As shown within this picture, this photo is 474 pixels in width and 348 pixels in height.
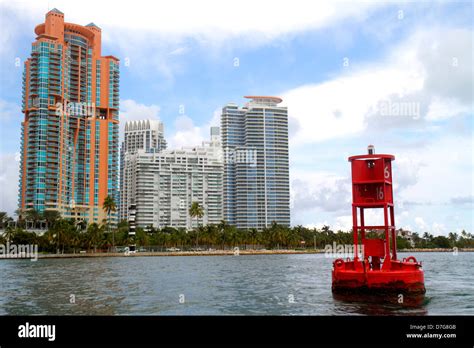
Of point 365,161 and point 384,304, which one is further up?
point 365,161

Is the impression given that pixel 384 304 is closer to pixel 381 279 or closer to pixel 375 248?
pixel 381 279

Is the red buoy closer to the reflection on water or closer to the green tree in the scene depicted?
the reflection on water

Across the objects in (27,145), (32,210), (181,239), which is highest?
(27,145)

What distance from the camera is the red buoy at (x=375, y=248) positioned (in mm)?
32031

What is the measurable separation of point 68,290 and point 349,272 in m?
26.5

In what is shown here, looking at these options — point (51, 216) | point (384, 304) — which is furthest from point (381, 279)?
point (51, 216)

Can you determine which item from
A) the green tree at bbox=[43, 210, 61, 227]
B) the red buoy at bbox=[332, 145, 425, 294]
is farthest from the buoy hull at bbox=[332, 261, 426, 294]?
the green tree at bbox=[43, 210, 61, 227]

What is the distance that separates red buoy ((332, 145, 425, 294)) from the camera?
105 feet

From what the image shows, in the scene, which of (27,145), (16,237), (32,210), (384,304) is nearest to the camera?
(384,304)

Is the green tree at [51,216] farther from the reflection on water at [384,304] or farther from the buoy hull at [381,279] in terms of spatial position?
the reflection on water at [384,304]

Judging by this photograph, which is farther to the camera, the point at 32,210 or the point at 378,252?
the point at 32,210

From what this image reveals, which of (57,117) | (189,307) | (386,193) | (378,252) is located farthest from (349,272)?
(57,117)

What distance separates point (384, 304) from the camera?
30.9 m
